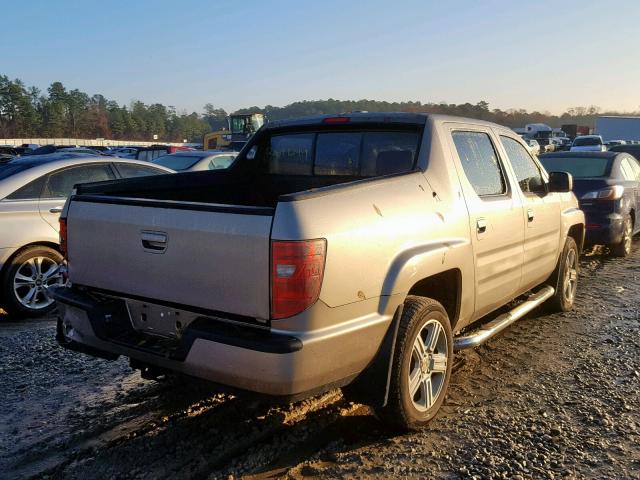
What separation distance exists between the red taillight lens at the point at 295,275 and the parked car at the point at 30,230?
4.21m

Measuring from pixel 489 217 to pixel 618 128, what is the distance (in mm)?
60941

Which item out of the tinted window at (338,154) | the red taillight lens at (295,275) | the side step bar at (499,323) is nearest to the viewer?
the red taillight lens at (295,275)

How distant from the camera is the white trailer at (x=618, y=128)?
5697 centimetres

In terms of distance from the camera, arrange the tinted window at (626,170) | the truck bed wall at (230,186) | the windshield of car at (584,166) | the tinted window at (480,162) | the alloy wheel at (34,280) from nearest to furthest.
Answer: the tinted window at (480,162) < the truck bed wall at (230,186) < the alloy wheel at (34,280) < the windshield of car at (584,166) < the tinted window at (626,170)

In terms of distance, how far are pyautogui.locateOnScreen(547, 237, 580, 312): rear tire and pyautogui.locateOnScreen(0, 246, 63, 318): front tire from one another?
5.08 metres

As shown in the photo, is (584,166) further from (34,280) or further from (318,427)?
(34,280)

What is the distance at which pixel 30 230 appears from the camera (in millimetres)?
6180

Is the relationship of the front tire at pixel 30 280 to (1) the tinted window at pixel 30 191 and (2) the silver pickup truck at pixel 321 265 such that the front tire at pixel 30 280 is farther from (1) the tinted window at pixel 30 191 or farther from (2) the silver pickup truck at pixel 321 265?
(2) the silver pickup truck at pixel 321 265

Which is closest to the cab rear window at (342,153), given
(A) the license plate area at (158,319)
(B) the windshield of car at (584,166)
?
(A) the license plate area at (158,319)

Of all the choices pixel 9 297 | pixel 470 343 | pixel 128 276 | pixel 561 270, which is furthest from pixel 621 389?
pixel 9 297

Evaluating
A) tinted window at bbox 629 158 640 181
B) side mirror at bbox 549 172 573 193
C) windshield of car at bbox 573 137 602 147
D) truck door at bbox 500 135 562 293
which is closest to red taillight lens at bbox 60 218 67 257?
truck door at bbox 500 135 562 293

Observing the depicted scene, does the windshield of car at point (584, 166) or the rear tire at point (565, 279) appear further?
the windshield of car at point (584, 166)

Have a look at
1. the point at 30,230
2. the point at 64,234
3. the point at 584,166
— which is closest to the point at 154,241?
the point at 64,234

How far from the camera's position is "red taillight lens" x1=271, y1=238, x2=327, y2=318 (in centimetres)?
283
